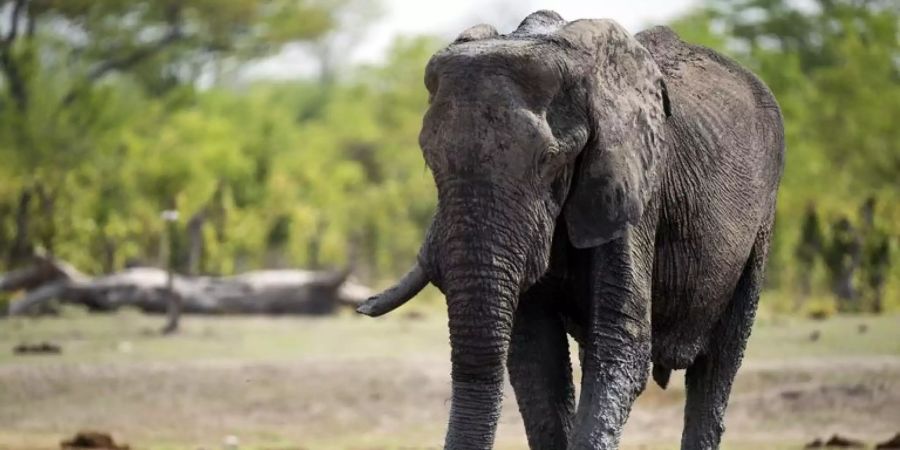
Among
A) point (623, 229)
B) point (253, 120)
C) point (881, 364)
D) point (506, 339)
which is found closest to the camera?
point (506, 339)

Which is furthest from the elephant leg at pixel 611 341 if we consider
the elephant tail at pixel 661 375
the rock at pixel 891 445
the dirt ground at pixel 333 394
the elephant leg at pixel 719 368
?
the dirt ground at pixel 333 394

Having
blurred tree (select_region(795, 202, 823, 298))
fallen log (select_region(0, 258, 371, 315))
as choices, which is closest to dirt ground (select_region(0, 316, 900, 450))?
fallen log (select_region(0, 258, 371, 315))

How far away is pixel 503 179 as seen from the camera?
625 cm

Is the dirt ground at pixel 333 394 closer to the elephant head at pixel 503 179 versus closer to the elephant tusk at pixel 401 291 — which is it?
the elephant head at pixel 503 179

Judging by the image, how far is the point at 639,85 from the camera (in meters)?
6.98

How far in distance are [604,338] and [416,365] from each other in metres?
11.1

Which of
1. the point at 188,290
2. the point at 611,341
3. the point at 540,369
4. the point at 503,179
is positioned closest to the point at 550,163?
the point at 503,179

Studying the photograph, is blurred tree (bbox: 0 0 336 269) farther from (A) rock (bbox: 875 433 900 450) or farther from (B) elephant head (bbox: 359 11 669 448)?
(B) elephant head (bbox: 359 11 669 448)

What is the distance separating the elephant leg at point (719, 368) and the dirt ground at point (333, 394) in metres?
4.45

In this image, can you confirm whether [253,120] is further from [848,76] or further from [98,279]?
[98,279]

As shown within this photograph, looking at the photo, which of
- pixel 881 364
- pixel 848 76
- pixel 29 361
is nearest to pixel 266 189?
pixel 848 76

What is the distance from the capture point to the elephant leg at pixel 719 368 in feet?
27.5

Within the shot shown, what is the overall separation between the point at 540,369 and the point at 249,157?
35.4 metres

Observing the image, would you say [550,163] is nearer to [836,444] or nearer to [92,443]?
[836,444]
